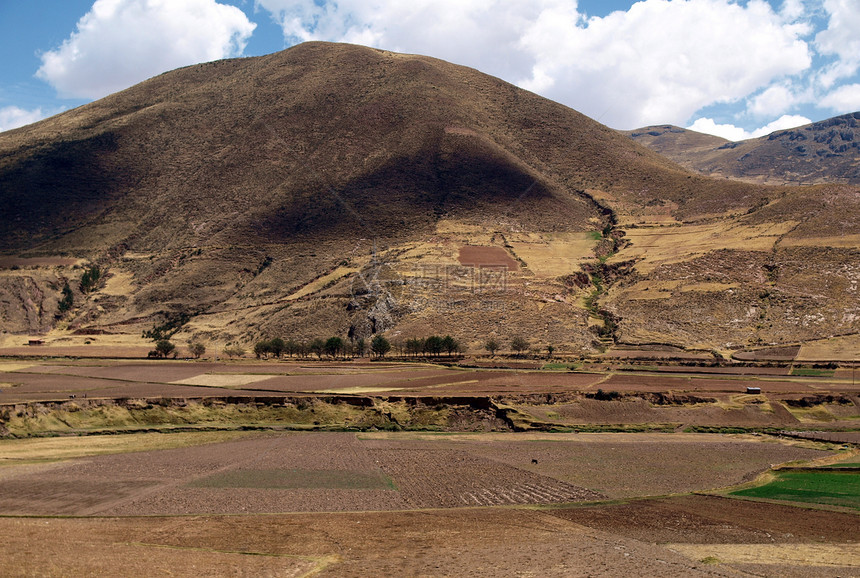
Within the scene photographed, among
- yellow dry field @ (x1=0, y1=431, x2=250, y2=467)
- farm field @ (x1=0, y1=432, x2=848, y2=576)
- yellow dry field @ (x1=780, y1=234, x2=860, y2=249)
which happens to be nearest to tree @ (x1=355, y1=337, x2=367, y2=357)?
yellow dry field @ (x1=0, y1=431, x2=250, y2=467)

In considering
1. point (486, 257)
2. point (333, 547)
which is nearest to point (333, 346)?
point (486, 257)

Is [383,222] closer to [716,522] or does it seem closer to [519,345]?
[519,345]

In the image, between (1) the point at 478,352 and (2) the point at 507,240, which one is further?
(2) the point at 507,240

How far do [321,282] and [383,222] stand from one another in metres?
23.6

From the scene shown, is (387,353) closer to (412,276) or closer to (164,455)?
(412,276)

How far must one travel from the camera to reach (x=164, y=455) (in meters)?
34.1

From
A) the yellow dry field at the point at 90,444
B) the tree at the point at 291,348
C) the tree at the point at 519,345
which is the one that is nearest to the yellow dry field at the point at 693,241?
the tree at the point at 519,345

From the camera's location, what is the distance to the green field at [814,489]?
27594mm

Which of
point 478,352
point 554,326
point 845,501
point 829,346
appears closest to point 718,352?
point 829,346

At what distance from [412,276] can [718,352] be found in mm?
42150

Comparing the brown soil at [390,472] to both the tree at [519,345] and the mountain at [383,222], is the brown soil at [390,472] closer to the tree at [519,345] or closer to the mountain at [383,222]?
the tree at [519,345]

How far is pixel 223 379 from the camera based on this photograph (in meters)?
55.6

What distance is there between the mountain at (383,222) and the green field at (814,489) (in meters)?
47.3

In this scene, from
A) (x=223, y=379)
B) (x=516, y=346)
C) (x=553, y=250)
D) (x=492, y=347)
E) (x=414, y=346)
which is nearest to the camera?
(x=223, y=379)
